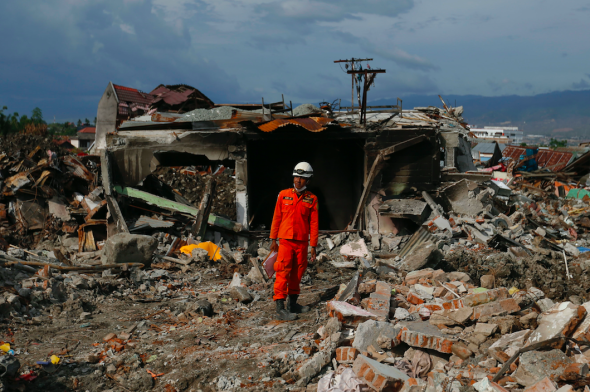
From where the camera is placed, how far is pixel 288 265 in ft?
16.6

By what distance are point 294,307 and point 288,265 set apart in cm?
62

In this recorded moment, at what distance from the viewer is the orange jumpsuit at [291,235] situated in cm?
506

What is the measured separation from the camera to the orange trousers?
5062 millimetres

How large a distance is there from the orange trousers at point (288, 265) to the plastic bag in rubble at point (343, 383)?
5.01 feet

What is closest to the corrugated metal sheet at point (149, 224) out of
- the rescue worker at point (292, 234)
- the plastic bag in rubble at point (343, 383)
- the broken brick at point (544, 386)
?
the rescue worker at point (292, 234)

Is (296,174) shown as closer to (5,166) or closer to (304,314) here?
(304,314)

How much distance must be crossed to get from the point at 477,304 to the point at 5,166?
470 inches

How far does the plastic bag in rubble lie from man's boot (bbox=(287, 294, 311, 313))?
159 cm

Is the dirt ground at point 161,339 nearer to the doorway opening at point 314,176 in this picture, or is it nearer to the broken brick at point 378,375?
the broken brick at point 378,375

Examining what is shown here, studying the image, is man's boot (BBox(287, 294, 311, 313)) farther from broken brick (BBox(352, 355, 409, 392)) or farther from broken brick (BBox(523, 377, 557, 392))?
broken brick (BBox(523, 377, 557, 392))

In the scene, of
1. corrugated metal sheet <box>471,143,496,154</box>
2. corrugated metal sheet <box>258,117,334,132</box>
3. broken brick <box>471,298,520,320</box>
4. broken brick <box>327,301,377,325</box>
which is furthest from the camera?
corrugated metal sheet <box>471,143,496,154</box>

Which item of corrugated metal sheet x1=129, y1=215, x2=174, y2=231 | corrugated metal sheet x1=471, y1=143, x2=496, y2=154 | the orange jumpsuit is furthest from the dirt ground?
corrugated metal sheet x1=471, y1=143, x2=496, y2=154

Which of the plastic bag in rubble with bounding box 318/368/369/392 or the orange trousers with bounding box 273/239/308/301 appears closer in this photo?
the plastic bag in rubble with bounding box 318/368/369/392

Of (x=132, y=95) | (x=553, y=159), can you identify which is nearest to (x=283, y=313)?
(x=132, y=95)
